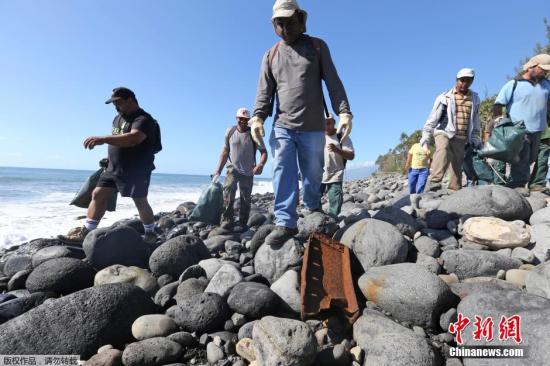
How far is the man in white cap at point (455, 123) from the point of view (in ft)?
15.8

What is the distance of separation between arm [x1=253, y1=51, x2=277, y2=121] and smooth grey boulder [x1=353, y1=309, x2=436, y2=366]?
7.34 feet

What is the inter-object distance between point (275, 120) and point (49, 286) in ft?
9.77

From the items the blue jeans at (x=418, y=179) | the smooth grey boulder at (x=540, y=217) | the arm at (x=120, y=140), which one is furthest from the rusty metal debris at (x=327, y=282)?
the blue jeans at (x=418, y=179)

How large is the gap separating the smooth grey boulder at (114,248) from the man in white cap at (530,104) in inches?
246

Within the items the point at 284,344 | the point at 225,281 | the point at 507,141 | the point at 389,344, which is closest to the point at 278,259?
the point at 225,281

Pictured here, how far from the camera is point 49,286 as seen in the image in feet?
9.68

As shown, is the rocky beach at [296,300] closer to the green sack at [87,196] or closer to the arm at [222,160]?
the green sack at [87,196]

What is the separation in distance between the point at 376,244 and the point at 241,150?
353cm

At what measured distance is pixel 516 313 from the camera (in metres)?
1.80

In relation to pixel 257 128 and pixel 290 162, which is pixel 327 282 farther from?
pixel 257 128

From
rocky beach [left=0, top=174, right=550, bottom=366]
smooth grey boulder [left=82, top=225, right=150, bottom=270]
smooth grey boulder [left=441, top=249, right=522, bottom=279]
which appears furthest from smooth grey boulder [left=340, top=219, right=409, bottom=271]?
smooth grey boulder [left=82, top=225, right=150, bottom=270]

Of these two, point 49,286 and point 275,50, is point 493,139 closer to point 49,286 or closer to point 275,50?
point 275,50

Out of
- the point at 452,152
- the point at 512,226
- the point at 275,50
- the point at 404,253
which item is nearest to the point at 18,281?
the point at 275,50

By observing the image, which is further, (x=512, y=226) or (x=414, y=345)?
(x=512, y=226)
